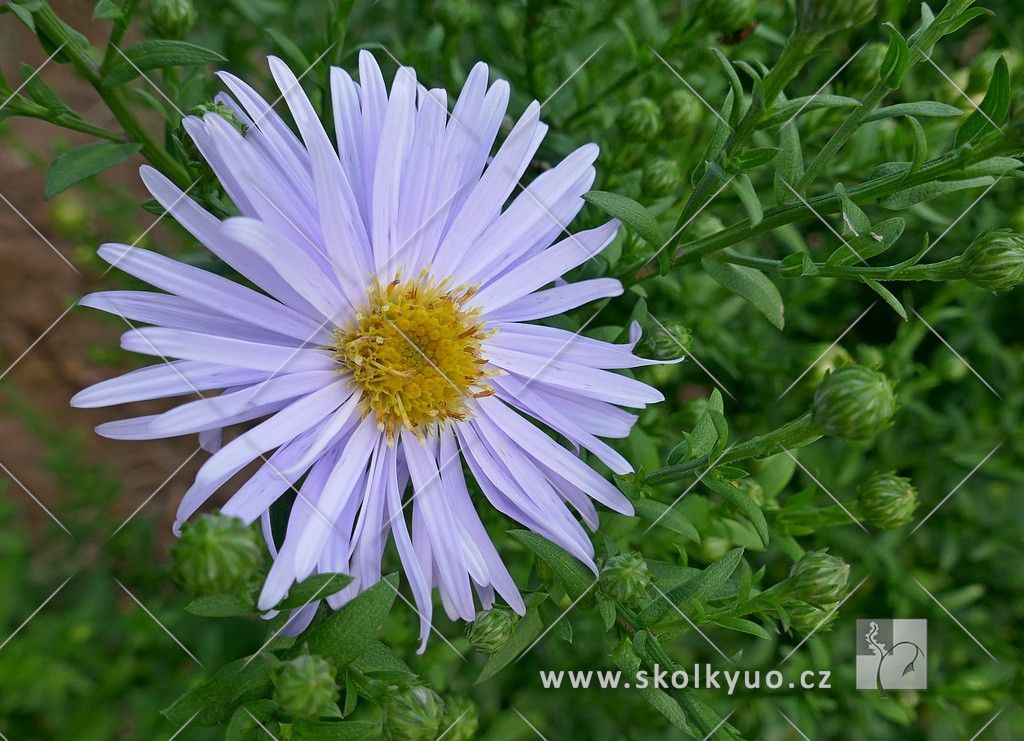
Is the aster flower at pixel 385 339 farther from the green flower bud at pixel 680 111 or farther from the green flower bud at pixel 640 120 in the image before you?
the green flower bud at pixel 680 111

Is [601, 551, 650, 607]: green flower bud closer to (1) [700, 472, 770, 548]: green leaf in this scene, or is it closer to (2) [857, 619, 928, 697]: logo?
(1) [700, 472, 770, 548]: green leaf

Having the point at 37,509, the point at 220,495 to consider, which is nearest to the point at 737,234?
the point at 220,495

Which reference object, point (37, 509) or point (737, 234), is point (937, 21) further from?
point (37, 509)

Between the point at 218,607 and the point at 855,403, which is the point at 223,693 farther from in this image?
the point at 855,403

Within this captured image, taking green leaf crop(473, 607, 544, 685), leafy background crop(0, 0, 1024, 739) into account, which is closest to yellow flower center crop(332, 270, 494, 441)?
leafy background crop(0, 0, 1024, 739)

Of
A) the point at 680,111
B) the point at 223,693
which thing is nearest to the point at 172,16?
the point at 680,111
